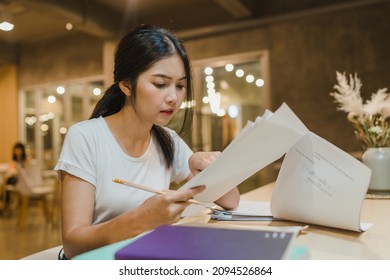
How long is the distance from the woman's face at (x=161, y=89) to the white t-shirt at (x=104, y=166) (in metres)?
0.15

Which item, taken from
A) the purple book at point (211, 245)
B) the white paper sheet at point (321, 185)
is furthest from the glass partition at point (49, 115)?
the purple book at point (211, 245)

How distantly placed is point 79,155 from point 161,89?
0.96ft

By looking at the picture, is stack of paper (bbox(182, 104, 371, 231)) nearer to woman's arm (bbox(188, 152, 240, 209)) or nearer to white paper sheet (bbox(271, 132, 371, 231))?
white paper sheet (bbox(271, 132, 371, 231))

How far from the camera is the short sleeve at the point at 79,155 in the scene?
95 centimetres

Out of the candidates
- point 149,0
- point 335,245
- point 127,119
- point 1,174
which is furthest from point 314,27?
point 1,174

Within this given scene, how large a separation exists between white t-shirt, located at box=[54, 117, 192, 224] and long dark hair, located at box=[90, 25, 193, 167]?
101mm

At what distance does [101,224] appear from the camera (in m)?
0.78

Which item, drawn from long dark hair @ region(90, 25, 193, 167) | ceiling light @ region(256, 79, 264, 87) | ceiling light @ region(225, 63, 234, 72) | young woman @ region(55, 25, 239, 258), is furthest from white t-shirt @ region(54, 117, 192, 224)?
ceiling light @ region(225, 63, 234, 72)

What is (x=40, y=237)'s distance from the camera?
3.78 m

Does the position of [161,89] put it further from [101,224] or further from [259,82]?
[259,82]

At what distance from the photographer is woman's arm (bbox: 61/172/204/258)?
26.7 inches

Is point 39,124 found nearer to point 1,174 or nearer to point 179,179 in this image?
point 1,174

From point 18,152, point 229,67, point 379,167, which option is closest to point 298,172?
point 379,167

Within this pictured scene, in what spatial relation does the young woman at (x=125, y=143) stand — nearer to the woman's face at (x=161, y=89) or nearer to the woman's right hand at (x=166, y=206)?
the woman's face at (x=161, y=89)
